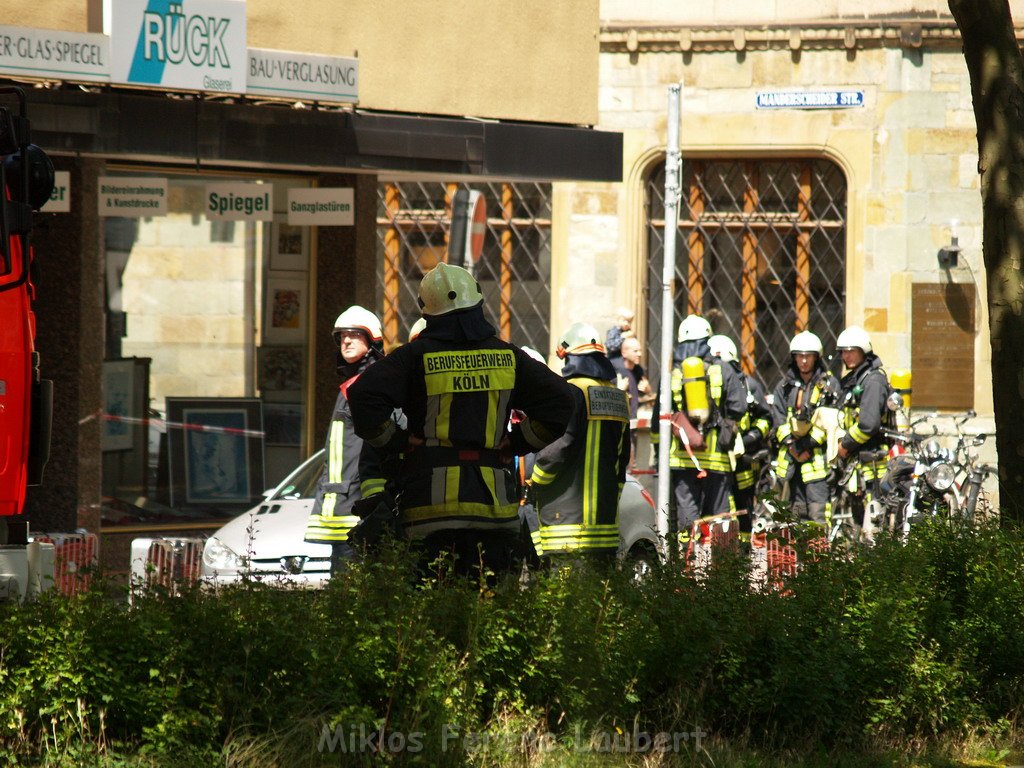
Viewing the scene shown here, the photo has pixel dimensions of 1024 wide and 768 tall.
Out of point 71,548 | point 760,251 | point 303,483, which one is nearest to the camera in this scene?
point 71,548

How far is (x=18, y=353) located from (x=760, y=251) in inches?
523

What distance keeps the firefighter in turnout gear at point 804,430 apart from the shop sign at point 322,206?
13.6 feet

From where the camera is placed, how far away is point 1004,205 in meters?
9.30

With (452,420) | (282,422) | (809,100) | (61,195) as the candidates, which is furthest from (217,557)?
(809,100)

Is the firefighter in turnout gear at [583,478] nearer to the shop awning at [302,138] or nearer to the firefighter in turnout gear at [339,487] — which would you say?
the firefighter in turnout gear at [339,487]

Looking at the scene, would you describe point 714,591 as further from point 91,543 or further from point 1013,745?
point 91,543

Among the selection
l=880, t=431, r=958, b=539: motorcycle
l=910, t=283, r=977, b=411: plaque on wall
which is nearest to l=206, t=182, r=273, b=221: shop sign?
l=880, t=431, r=958, b=539: motorcycle

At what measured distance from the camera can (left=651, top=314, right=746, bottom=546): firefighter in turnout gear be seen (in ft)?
43.5

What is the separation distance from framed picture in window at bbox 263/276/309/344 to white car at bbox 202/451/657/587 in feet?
9.86

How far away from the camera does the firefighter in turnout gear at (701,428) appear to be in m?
13.2

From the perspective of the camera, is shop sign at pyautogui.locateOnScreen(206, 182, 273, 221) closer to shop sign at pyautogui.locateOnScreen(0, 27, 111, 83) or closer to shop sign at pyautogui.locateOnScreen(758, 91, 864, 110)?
shop sign at pyautogui.locateOnScreen(0, 27, 111, 83)

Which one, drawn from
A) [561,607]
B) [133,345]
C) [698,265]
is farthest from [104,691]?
[698,265]

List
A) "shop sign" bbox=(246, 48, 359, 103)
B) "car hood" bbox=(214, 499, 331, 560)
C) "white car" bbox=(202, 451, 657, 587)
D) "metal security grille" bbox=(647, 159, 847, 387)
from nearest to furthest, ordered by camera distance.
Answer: "white car" bbox=(202, 451, 657, 587)
"car hood" bbox=(214, 499, 331, 560)
"shop sign" bbox=(246, 48, 359, 103)
"metal security grille" bbox=(647, 159, 847, 387)

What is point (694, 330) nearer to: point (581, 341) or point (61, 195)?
point (581, 341)
